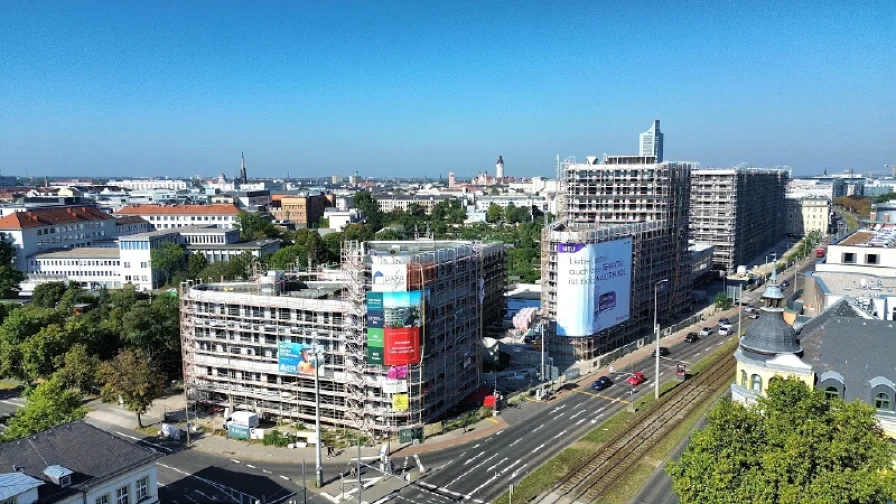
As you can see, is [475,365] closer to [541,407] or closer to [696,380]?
[541,407]

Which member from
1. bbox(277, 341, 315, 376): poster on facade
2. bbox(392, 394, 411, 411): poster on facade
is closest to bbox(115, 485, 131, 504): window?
bbox(277, 341, 315, 376): poster on facade

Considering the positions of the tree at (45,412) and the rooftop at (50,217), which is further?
the rooftop at (50,217)

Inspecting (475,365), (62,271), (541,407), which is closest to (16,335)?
(475,365)

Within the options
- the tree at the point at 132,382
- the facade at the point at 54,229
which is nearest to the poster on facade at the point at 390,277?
the tree at the point at 132,382

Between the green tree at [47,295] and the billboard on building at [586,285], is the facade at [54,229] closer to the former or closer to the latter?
the green tree at [47,295]

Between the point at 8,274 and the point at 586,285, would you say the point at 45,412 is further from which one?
the point at 8,274
